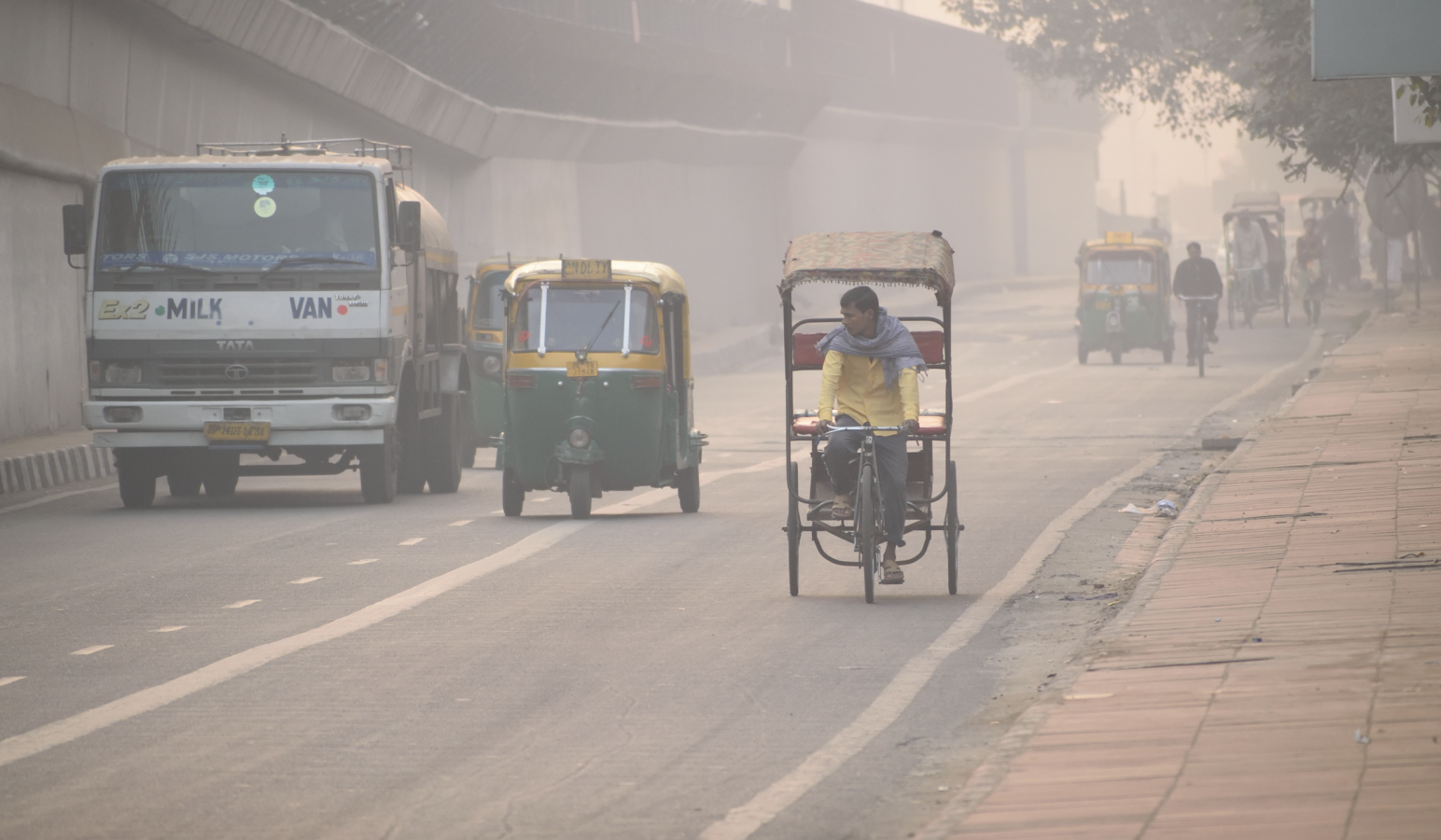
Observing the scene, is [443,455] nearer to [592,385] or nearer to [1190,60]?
[592,385]

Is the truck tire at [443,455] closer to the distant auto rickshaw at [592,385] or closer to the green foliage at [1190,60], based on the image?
the distant auto rickshaw at [592,385]

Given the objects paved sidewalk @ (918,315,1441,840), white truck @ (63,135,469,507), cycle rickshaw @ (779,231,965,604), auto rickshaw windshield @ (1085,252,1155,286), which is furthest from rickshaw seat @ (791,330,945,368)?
auto rickshaw windshield @ (1085,252,1155,286)

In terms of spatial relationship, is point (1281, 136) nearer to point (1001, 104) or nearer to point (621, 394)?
point (621, 394)

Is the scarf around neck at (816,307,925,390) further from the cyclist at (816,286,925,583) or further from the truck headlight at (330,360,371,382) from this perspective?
the truck headlight at (330,360,371,382)

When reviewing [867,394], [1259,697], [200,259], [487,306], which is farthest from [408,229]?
Result: [1259,697]

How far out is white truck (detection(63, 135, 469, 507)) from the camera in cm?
1661

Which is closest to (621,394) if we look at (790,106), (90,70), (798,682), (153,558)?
(153,558)

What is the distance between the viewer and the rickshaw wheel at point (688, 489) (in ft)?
53.0

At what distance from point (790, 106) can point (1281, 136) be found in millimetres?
27307

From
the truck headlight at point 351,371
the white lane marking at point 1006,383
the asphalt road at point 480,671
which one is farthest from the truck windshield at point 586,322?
the white lane marking at point 1006,383

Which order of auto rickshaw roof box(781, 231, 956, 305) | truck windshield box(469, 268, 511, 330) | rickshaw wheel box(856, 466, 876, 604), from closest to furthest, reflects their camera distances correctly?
rickshaw wheel box(856, 466, 876, 604)
auto rickshaw roof box(781, 231, 956, 305)
truck windshield box(469, 268, 511, 330)

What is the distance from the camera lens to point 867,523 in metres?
10.4

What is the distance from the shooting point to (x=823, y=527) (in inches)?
426

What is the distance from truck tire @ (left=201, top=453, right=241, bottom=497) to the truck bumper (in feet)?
5.34
